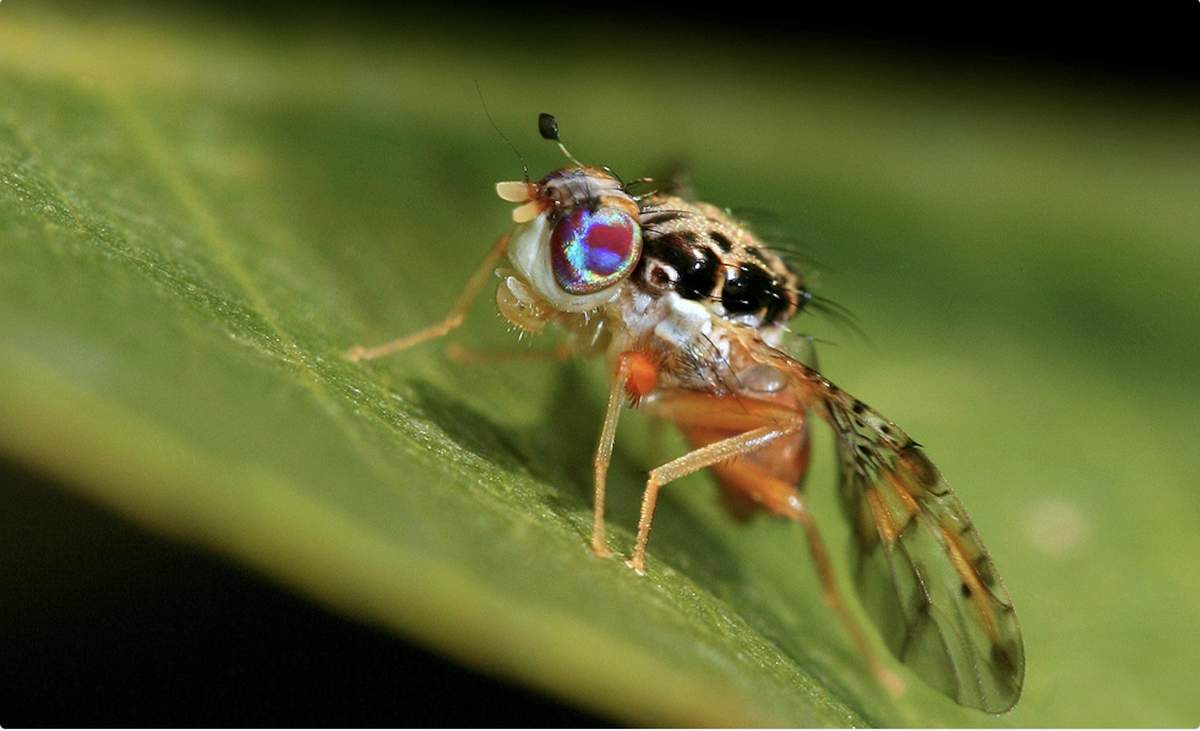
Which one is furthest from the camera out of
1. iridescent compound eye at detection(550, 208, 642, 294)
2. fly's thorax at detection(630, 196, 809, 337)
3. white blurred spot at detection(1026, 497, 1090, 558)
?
white blurred spot at detection(1026, 497, 1090, 558)

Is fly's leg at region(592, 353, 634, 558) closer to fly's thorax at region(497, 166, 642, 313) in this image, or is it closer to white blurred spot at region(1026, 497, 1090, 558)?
fly's thorax at region(497, 166, 642, 313)

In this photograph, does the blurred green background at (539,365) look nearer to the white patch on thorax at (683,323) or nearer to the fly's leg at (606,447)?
the fly's leg at (606,447)

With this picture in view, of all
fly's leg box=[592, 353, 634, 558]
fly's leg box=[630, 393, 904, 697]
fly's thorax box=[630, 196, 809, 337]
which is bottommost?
fly's leg box=[592, 353, 634, 558]

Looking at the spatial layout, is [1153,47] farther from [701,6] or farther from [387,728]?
[387,728]

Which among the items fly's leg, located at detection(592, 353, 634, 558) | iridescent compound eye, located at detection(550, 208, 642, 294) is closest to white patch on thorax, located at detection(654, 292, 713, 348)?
fly's leg, located at detection(592, 353, 634, 558)

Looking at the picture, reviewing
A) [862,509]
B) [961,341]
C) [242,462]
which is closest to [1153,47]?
[961,341]

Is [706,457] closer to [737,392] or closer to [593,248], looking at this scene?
[737,392]

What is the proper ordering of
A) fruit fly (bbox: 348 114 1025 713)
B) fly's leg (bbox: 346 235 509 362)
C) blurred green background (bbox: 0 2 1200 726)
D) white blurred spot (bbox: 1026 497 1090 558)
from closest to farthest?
1. blurred green background (bbox: 0 2 1200 726)
2. fruit fly (bbox: 348 114 1025 713)
3. fly's leg (bbox: 346 235 509 362)
4. white blurred spot (bbox: 1026 497 1090 558)
